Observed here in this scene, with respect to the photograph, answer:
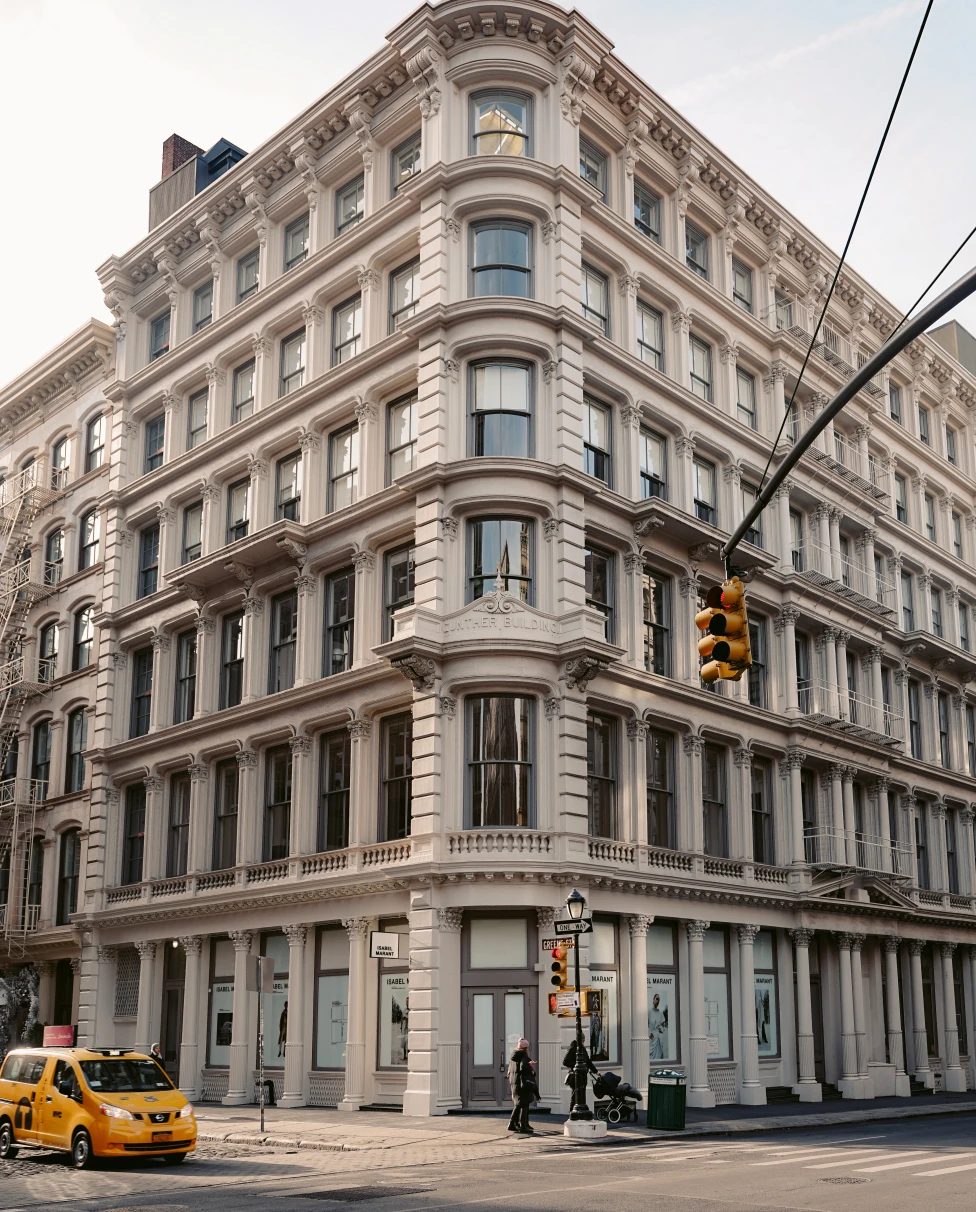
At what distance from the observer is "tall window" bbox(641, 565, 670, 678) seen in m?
34.6

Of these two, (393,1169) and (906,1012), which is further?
(906,1012)

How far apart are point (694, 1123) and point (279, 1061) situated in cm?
1103

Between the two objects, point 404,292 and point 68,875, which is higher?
point 404,292

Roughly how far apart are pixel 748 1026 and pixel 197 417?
80.5ft

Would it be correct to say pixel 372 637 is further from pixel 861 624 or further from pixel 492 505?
pixel 861 624

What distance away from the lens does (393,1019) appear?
3020 centimetres

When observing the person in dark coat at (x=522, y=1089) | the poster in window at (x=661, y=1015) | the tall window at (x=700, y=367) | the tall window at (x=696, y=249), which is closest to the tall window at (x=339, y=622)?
the poster in window at (x=661, y=1015)

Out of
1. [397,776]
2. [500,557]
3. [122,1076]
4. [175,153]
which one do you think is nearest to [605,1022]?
[397,776]

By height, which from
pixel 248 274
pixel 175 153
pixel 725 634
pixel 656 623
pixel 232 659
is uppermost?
pixel 175 153

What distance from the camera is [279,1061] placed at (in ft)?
108

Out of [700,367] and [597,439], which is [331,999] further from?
[700,367]

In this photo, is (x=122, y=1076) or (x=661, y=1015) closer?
(x=122, y=1076)

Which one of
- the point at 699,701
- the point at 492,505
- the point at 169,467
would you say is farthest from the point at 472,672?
the point at 169,467

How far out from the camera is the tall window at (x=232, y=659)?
37.6 m
